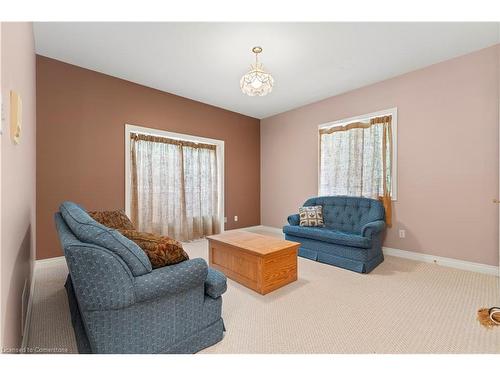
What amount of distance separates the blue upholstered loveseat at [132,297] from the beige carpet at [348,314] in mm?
260

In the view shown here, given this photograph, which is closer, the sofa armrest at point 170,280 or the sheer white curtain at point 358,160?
the sofa armrest at point 170,280

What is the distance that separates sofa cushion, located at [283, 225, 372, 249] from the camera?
2.96m

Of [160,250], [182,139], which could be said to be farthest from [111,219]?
[182,139]

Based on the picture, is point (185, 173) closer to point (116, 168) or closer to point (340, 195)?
point (116, 168)

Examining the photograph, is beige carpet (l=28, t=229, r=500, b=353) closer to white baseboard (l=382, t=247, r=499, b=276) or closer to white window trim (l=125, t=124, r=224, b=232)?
white baseboard (l=382, t=247, r=499, b=276)

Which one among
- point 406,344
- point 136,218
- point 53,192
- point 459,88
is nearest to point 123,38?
point 53,192

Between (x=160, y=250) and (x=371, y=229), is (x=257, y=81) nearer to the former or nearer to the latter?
(x=160, y=250)

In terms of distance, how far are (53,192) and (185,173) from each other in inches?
79.3

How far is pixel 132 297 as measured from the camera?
1.23 meters

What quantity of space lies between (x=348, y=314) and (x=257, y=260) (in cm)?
93

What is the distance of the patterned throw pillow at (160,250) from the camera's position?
4.72ft

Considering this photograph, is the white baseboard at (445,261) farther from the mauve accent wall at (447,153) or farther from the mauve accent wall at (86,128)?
the mauve accent wall at (86,128)

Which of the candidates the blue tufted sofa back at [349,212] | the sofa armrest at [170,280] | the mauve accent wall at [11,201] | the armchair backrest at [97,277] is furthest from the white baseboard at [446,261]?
the mauve accent wall at [11,201]
